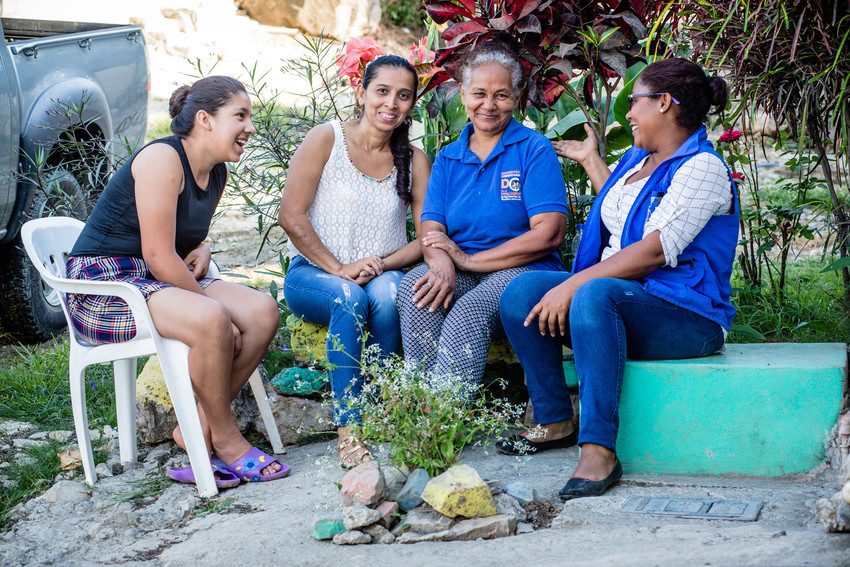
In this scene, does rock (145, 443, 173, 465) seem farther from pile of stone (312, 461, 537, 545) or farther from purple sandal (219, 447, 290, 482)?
pile of stone (312, 461, 537, 545)

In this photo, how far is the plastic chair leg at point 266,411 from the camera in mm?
4062

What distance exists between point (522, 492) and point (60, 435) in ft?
7.80

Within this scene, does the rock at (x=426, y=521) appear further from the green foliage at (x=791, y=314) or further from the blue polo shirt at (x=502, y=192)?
the green foliage at (x=791, y=314)

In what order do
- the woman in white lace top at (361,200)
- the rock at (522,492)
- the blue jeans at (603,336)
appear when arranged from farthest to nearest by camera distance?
1. the woman in white lace top at (361,200)
2. the blue jeans at (603,336)
3. the rock at (522,492)

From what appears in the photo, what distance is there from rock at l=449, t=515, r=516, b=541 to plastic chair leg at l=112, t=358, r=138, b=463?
169 cm

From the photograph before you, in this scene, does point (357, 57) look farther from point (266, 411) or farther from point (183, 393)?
point (183, 393)

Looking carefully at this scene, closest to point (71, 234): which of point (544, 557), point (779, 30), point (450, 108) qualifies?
point (450, 108)

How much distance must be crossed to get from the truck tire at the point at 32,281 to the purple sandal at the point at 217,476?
6.61 feet

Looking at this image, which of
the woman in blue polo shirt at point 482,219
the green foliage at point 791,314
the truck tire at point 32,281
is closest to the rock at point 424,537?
the woman in blue polo shirt at point 482,219

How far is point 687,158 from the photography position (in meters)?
3.44

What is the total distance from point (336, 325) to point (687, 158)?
1.48 metres

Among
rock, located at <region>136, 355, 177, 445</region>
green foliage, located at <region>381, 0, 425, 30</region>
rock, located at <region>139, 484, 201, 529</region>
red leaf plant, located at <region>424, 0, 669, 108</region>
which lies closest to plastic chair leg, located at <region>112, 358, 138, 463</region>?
rock, located at <region>136, 355, 177, 445</region>

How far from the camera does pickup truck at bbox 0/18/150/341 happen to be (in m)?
5.20

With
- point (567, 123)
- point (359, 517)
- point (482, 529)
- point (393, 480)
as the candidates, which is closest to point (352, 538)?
point (359, 517)
